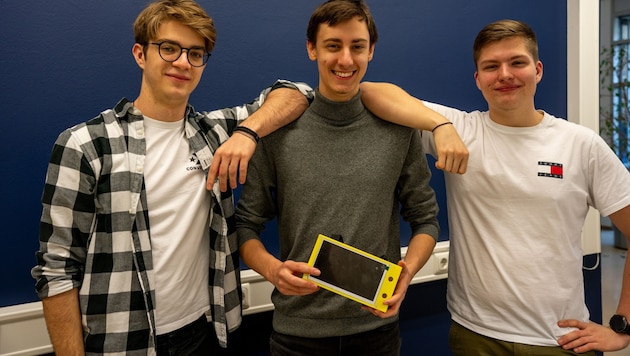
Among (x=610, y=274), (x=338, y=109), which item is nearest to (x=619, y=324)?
(x=338, y=109)

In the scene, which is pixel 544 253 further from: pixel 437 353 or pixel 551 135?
pixel 437 353

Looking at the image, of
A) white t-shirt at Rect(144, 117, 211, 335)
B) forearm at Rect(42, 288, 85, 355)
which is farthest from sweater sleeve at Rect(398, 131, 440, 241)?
forearm at Rect(42, 288, 85, 355)

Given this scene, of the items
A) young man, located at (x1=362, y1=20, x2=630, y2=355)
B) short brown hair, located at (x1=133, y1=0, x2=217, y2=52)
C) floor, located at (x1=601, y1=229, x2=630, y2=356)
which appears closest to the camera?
short brown hair, located at (x1=133, y1=0, x2=217, y2=52)

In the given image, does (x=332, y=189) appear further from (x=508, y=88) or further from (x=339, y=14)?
(x=508, y=88)

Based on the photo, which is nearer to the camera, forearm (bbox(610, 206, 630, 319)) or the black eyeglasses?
the black eyeglasses

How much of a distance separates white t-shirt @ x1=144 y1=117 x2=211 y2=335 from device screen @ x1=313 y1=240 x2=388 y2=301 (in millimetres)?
401

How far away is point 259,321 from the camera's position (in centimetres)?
193

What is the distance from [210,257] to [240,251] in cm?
9

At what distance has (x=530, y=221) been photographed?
5.02ft

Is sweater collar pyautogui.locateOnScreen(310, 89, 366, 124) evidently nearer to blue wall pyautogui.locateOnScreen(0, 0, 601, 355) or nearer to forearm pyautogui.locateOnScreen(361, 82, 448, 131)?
forearm pyautogui.locateOnScreen(361, 82, 448, 131)

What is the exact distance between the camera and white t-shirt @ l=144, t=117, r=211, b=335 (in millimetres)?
1297

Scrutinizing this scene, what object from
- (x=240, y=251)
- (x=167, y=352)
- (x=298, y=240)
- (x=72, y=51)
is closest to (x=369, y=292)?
(x=298, y=240)

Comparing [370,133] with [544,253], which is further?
[544,253]

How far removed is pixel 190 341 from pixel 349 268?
55 cm
